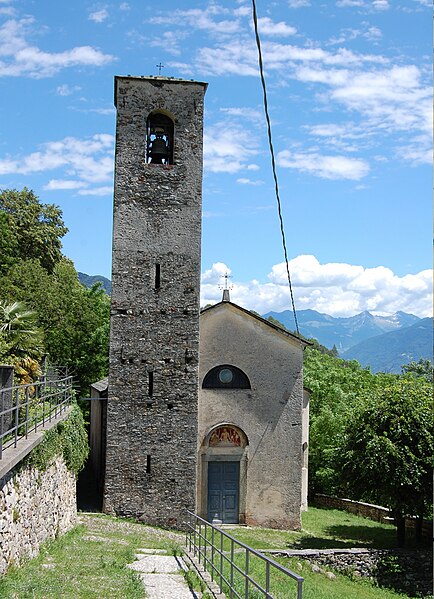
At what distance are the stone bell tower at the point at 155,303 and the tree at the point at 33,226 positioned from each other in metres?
16.1

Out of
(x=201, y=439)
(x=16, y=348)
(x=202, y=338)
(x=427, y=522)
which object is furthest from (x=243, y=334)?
(x=16, y=348)

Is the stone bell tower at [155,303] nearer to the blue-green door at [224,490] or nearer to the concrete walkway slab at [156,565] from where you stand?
the blue-green door at [224,490]

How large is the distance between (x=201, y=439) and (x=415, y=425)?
22.6 ft

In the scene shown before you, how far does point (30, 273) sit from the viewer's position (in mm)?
28250

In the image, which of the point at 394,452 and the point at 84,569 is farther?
the point at 394,452

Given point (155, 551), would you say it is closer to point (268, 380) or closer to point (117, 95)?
point (268, 380)

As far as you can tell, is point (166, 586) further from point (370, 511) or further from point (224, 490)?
point (370, 511)

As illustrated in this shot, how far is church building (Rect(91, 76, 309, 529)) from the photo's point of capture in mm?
20594

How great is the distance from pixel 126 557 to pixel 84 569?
2.08 metres

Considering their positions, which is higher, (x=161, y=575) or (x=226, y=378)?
(x=226, y=378)

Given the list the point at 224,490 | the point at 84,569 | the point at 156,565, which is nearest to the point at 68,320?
the point at 224,490

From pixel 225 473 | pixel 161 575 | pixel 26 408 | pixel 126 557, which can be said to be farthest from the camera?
pixel 225 473

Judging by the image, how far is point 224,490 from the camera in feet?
72.3

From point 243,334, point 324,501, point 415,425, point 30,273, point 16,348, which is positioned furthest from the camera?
point 324,501
